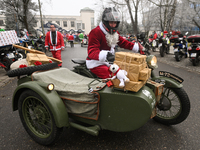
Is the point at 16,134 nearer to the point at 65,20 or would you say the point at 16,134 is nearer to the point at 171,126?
the point at 171,126

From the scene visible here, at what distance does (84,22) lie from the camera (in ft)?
252

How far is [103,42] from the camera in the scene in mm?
2547

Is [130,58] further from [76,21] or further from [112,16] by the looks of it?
[76,21]

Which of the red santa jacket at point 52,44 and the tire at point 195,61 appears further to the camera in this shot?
the tire at point 195,61

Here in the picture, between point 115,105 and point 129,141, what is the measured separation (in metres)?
0.80

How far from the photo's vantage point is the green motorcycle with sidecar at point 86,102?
1.75m

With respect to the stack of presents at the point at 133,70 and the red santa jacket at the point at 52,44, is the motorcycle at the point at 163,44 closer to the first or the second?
the red santa jacket at the point at 52,44

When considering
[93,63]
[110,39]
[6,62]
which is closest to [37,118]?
Result: [93,63]

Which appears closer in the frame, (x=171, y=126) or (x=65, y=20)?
(x=171, y=126)

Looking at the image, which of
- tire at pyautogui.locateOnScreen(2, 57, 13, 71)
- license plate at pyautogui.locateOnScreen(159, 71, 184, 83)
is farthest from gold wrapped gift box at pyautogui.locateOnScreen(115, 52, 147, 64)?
tire at pyautogui.locateOnScreen(2, 57, 13, 71)

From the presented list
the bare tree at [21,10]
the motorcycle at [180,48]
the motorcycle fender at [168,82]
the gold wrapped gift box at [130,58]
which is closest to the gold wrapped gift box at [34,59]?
the gold wrapped gift box at [130,58]

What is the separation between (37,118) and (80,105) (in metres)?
0.78

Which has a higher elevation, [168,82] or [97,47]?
[97,47]

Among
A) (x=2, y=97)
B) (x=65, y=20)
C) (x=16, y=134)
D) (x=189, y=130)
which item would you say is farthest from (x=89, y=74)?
(x=65, y=20)
